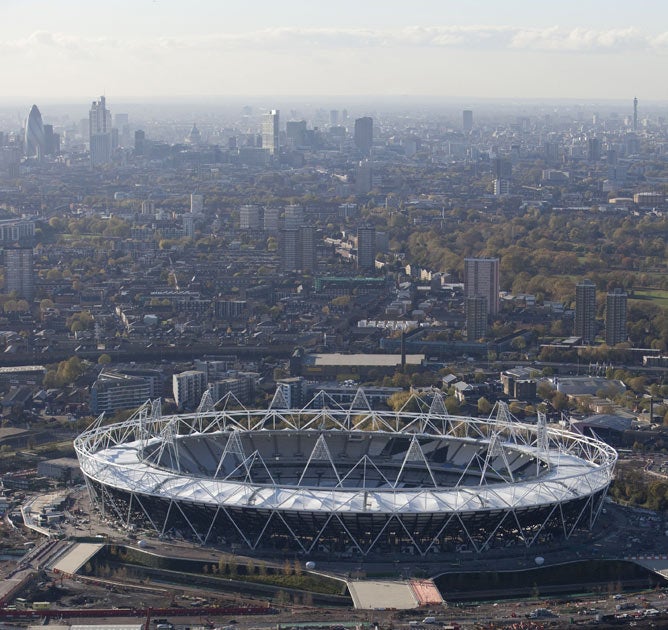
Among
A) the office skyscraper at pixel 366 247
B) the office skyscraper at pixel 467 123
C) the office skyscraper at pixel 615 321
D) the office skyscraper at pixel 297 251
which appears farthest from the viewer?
the office skyscraper at pixel 467 123

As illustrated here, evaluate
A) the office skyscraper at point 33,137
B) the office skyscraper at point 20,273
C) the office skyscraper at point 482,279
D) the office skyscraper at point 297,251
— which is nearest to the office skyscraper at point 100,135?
the office skyscraper at point 33,137

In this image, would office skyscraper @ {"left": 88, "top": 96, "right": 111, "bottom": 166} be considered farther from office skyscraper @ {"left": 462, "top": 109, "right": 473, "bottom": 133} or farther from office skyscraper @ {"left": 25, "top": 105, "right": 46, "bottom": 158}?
office skyscraper @ {"left": 462, "top": 109, "right": 473, "bottom": 133}

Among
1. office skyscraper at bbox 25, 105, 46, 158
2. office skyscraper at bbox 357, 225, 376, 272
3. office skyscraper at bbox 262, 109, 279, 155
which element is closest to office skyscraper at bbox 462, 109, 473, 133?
office skyscraper at bbox 262, 109, 279, 155

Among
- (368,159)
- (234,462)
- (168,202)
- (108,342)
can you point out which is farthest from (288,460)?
(368,159)

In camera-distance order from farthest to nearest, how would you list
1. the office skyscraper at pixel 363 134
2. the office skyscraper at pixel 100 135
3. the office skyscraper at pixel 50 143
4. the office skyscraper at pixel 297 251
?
the office skyscraper at pixel 363 134, the office skyscraper at pixel 50 143, the office skyscraper at pixel 100 135, the office skyscraper at pixel 297 251

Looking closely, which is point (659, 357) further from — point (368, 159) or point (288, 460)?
point (368, 159)

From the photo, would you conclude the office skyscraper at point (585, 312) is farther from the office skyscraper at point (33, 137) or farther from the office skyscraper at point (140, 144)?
the office skyscraper at point (140, 144)
